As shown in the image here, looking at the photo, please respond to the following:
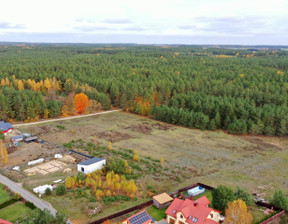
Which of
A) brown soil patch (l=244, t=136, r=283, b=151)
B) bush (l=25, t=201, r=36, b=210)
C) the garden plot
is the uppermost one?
bush (l=25, t=201, r=36, b=210)

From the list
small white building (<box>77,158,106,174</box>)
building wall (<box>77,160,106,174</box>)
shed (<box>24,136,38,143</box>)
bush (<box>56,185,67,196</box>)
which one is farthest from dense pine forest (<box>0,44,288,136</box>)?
bush (<box>56,185,67,196</box>)

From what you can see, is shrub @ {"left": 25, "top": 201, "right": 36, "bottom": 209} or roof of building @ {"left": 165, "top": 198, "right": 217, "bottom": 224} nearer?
roof of building @ {"left": 165, "top": 198, "right": 217, "bottom": 224}

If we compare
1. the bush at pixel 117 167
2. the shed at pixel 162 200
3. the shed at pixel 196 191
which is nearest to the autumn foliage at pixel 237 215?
the shed at pixel 162 200

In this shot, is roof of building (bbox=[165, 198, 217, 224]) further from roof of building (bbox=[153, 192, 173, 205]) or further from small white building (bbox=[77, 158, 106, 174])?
small white building (bbox=[77, 158, 106, 174])

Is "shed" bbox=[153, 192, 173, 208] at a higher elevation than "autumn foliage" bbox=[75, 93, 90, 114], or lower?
lower


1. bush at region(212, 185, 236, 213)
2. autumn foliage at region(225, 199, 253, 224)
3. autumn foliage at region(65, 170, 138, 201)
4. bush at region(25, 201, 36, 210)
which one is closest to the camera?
autumn foliage at region(225, 199, 253, 224)

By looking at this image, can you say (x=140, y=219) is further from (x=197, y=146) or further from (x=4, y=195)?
(x=197, y=146)

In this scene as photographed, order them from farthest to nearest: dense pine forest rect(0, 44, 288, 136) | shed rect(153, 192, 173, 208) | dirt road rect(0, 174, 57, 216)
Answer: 1. dense pine forest rect(0, 44, 288, 136)
2. shed rect(153, 192, 173, 208)
3. dirt road rect(0, 174, 57, 216)
